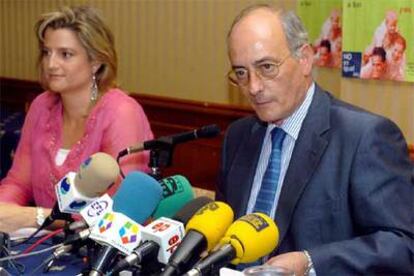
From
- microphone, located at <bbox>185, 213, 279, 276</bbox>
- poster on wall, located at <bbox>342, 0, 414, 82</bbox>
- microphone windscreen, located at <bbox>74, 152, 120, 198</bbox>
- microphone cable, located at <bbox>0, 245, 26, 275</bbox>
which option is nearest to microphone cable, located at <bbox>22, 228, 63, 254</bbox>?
microphone cable, located at <bbox>0, 245, 26, 275</bbox>

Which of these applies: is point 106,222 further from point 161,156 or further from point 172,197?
point 161,156

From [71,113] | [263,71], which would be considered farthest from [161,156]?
[71,113]

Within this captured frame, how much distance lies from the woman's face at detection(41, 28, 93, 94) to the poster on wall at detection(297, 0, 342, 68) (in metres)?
1.08

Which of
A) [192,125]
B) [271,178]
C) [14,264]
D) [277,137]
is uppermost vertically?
[277,137]

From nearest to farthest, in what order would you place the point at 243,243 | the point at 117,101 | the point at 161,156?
the point at 243,243 < the point at 161,156 < the point at 117,101

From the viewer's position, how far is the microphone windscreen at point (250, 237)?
1.18m

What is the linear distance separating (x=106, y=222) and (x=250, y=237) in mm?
280

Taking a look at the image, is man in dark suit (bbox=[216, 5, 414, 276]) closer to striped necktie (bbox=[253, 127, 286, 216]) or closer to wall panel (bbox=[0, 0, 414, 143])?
striped necktie (bbox=[253, 127, 286, 216])

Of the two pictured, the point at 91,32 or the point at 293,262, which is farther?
the point at 91,32

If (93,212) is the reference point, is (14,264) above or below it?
below

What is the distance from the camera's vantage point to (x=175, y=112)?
3768 mm

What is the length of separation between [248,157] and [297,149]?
0.20 meters

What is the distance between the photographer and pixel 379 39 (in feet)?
8.44

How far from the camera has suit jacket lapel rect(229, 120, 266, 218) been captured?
1.80 m
